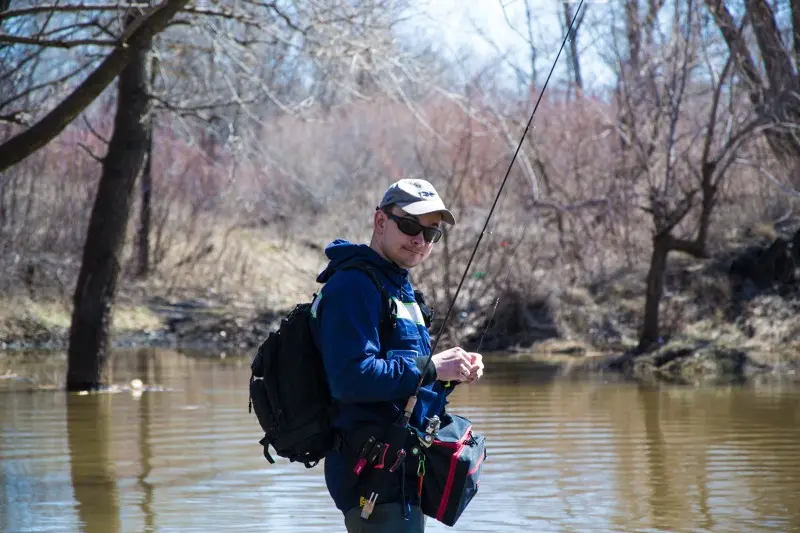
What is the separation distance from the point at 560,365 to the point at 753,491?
10.6m

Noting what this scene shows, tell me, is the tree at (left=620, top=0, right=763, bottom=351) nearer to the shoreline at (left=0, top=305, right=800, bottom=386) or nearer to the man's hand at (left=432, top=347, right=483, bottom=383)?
the shoreline at (left=0, top=305, right=800, bottom=386)

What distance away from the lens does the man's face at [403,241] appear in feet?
14.5

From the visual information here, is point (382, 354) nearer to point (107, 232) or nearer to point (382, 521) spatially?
point (382, 521)

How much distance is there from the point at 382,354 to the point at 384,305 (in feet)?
0.51

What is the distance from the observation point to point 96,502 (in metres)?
8.22

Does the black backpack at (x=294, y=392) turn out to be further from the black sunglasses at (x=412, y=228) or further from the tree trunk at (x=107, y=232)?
the tree trunk at (x=107, y=232)

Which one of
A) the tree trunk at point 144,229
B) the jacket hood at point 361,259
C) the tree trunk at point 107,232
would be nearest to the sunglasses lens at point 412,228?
the jacket hood at point 361,259

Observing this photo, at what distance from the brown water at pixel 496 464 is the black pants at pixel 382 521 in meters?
3.03

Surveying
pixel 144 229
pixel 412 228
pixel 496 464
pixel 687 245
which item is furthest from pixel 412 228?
pixel 144 229

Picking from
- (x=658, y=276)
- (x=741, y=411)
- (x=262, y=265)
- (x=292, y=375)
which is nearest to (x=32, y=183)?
(x=262, y=265)

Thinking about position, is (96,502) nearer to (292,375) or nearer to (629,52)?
(292,375)

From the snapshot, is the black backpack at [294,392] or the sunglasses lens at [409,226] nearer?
the black backpack at [294,392]

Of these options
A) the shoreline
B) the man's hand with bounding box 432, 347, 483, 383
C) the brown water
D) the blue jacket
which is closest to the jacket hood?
the blue jacket

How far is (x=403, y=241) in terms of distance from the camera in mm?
4430
